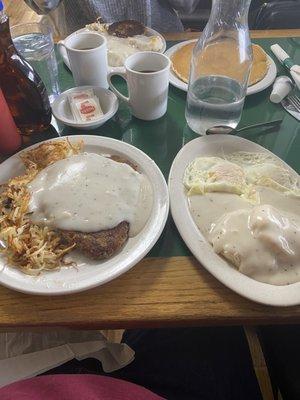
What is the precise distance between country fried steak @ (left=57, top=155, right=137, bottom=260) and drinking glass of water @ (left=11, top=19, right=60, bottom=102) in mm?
507

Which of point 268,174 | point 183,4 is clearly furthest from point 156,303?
point 183,4

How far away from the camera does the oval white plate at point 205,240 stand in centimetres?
58

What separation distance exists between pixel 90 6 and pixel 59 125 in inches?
26.9

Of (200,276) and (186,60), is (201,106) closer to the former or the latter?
(186,60)

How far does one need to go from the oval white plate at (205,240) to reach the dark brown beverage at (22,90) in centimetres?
38

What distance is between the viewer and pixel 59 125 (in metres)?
0.94

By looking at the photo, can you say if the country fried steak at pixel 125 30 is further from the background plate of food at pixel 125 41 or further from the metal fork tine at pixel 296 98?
the metal fork tine at pixel 296 98

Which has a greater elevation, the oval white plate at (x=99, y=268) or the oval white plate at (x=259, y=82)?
the oval white plate at (x=259, y=82)

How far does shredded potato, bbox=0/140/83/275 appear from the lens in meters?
0.64

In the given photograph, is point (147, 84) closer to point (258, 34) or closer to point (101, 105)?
Result: point (101, 105)

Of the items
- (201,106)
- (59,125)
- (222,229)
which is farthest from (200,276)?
(59,125)

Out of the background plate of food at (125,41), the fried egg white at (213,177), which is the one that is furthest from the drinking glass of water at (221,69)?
the background plate of food at (125,41)

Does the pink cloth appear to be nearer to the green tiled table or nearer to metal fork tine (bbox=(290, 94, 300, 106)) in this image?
the green tiled table

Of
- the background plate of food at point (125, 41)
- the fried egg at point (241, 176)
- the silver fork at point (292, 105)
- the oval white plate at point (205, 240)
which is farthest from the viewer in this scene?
the background plate of food at point (125, 41)
